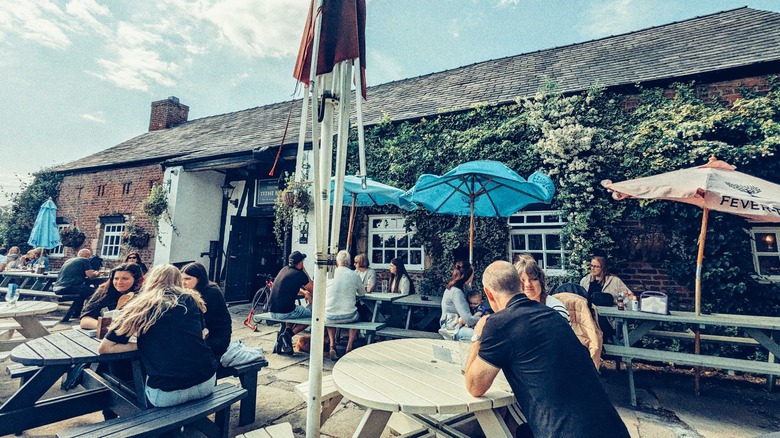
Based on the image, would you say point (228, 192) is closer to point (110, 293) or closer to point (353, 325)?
point (110, 293)

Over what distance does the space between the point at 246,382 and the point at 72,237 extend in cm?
1230

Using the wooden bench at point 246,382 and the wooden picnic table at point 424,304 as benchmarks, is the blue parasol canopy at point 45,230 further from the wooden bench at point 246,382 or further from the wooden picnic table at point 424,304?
the wooden picnic table at point 424,304

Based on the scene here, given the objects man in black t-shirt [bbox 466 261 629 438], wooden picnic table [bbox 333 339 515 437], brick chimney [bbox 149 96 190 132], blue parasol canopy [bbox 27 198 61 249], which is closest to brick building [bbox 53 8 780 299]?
blue parasol canopy [bbox 27 198 61 249]

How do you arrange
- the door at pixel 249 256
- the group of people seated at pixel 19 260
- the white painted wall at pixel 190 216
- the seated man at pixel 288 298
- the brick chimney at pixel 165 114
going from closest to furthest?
the seated man at pixel 288 298 → the group of people seated at pixel 19 260 → the door at pixel 249 256 → the white painted wall at pixel 190 216 → the brick chimney at pixel 165 114

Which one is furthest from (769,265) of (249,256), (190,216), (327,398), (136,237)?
(136,237)

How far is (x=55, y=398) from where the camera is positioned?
2.53 meters

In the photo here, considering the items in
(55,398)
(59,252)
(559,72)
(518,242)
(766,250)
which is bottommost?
(55,398)

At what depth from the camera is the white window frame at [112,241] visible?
1080 centimetres

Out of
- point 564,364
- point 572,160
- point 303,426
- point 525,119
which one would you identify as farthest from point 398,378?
point 525,119

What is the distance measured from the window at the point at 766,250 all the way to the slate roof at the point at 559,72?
2586 millimetres

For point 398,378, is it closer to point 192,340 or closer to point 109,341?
point 192,340

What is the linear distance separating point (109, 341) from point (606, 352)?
440 cm

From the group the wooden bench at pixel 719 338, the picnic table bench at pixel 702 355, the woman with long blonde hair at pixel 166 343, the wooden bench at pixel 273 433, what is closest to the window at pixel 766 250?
A: the wooden bench at pixel 719 338

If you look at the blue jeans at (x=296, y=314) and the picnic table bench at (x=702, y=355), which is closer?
the picnic table bench at (x=702, y=355)
